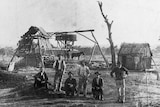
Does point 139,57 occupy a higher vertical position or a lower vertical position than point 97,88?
higher

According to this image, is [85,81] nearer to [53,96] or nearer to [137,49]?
[53,96]

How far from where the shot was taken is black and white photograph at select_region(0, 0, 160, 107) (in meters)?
7.92

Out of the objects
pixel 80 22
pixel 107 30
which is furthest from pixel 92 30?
pixel 107 30

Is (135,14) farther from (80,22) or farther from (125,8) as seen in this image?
(80,22)

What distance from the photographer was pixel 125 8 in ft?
34.6

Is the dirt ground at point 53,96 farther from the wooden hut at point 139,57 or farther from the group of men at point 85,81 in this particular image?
the wooden hut at point 139,57

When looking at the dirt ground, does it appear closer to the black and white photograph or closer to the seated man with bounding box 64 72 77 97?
the black and white photograph

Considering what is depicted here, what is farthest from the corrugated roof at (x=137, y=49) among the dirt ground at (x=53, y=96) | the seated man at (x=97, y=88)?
the seated man at (x=97, y=88)

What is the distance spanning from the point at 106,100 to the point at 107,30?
7633 mm

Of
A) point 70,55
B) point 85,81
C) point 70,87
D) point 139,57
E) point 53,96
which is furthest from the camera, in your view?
point 70,55

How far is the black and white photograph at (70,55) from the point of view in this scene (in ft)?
26.0

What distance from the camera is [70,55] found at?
17.0 meters

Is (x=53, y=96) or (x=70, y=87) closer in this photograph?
(x=53, y=96)

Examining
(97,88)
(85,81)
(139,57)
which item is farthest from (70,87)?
(139,57)
